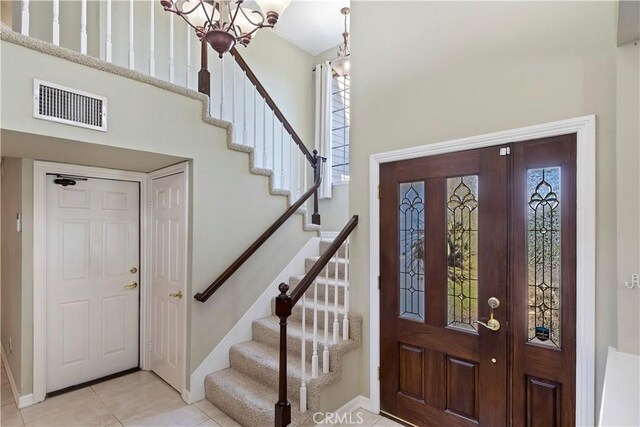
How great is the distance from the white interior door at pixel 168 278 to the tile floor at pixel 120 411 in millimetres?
236

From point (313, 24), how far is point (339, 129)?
1.52m

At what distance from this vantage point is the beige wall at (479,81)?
5.85 feet

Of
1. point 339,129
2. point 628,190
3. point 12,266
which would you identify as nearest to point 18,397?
point 12,266

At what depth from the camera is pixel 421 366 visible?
2.49 metres

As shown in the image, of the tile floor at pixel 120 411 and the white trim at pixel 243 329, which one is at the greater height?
the white trim at pixel 243 329

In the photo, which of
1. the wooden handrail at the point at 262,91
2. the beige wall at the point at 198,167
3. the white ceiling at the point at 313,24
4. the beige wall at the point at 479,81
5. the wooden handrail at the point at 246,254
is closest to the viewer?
the beige wall at the point at 479,81

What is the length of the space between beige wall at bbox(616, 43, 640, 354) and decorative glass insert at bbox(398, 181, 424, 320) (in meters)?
1.12

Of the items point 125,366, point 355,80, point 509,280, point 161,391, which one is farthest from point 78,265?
point 509,280

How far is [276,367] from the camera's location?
270cm

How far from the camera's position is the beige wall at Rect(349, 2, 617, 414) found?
5.85 feet

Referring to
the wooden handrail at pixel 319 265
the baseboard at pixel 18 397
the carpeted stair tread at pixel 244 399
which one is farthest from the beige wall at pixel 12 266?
the wooden handrail at pixel 319 265

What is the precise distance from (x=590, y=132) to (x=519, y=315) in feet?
3.63
